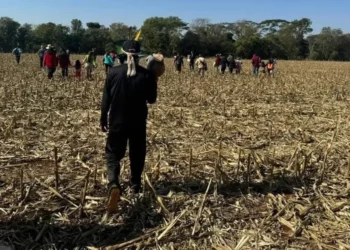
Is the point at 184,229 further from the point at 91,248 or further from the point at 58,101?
the point at 58,101

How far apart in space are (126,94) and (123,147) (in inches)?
22.6

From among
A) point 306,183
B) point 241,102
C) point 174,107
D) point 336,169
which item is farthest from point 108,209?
point 241,102

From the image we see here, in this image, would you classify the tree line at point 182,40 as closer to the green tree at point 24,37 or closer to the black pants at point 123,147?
the green tree at point 24,37

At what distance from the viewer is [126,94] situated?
4.58 meters

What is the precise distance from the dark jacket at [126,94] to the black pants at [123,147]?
0.07m

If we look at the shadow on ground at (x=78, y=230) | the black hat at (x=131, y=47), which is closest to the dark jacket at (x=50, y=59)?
the black hat at (x=131, y=47)

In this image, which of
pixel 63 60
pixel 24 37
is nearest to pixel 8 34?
pixel 24 37

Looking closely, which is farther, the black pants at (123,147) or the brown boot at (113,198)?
the black pants at (123,147)

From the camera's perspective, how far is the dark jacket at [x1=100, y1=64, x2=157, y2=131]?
4.59 metres

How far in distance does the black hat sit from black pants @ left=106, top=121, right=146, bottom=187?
0.78 meters

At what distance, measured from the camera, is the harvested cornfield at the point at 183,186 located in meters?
4.03

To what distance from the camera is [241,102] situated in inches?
486

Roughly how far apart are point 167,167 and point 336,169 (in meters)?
2.31

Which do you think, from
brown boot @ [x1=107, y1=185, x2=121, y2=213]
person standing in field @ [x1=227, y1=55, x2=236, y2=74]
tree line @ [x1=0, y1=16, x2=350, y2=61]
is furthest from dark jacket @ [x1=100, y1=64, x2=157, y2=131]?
tree line @ [x1=0, y1=16, x2=350, y2=61]
